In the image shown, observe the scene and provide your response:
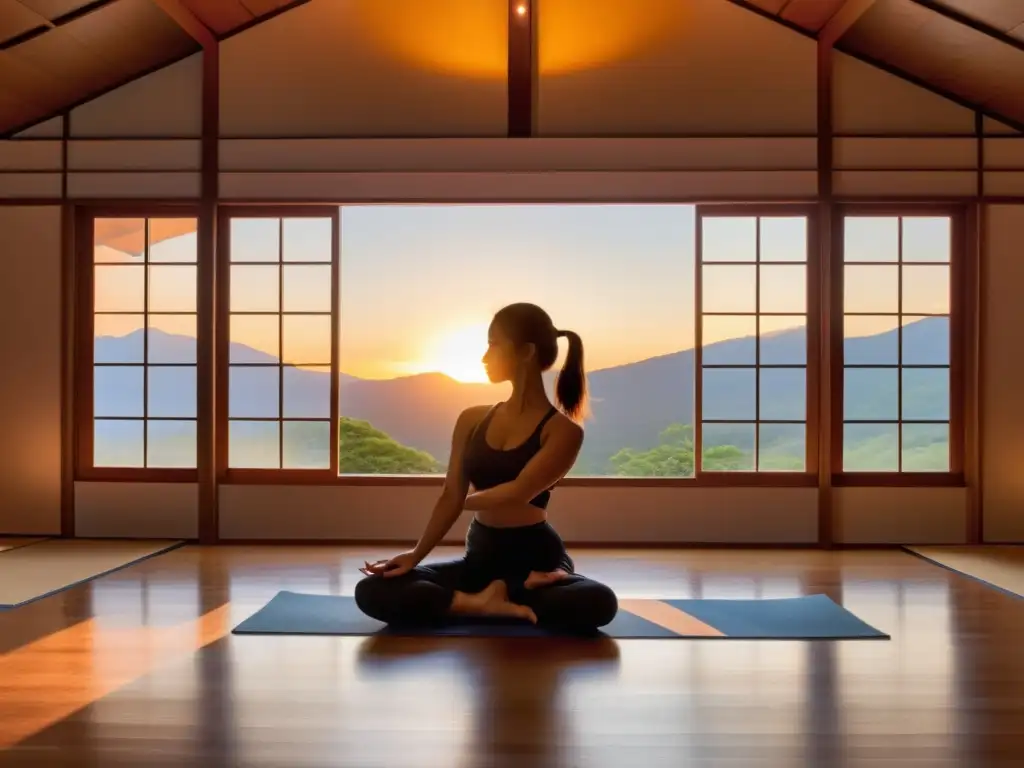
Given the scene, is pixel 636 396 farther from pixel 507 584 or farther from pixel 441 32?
pixel 507 584

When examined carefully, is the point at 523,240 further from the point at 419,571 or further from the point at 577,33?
the point at 419,571

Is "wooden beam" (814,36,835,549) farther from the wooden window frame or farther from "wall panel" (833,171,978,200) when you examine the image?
the wooden window frame

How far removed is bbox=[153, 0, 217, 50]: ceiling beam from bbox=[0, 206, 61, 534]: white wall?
1.29 metres

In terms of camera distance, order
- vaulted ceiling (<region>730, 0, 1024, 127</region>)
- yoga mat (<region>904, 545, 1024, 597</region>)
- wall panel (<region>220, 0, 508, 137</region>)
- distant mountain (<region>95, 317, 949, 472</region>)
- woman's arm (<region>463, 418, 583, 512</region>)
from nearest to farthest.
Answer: woman's arm (<region>463, 418, 583, 512</region>) → yoga mat (<region>904, 545, 1024, 597</region>) → vaulted ceiling (<region>730, 0, 1024, 127</region>) → wall panel (<region>220, 0, 508, 137</region>) → distant mountain (<region>95, 317, 949, 472</region>)

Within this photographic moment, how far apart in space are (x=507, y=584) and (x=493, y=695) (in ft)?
2.30

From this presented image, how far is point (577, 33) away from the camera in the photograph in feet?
16.5

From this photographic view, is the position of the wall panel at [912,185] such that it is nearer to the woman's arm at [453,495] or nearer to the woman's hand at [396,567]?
the woman's arm at [453,495]

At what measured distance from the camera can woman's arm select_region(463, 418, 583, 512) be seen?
9.20 feet

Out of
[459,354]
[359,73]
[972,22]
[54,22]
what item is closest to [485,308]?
[459,354]

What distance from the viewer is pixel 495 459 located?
292 cm

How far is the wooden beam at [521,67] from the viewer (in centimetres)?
496

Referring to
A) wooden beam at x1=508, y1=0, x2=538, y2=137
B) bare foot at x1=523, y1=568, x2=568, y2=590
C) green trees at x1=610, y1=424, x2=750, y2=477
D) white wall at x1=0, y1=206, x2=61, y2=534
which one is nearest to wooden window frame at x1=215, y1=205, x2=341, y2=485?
white wall at x1=0, y1=206, x2=61, y2=534

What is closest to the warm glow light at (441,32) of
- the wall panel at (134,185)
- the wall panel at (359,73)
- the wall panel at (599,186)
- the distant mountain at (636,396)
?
the wall panel at (359,73)

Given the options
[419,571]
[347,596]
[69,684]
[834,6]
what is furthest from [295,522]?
[834,6]
